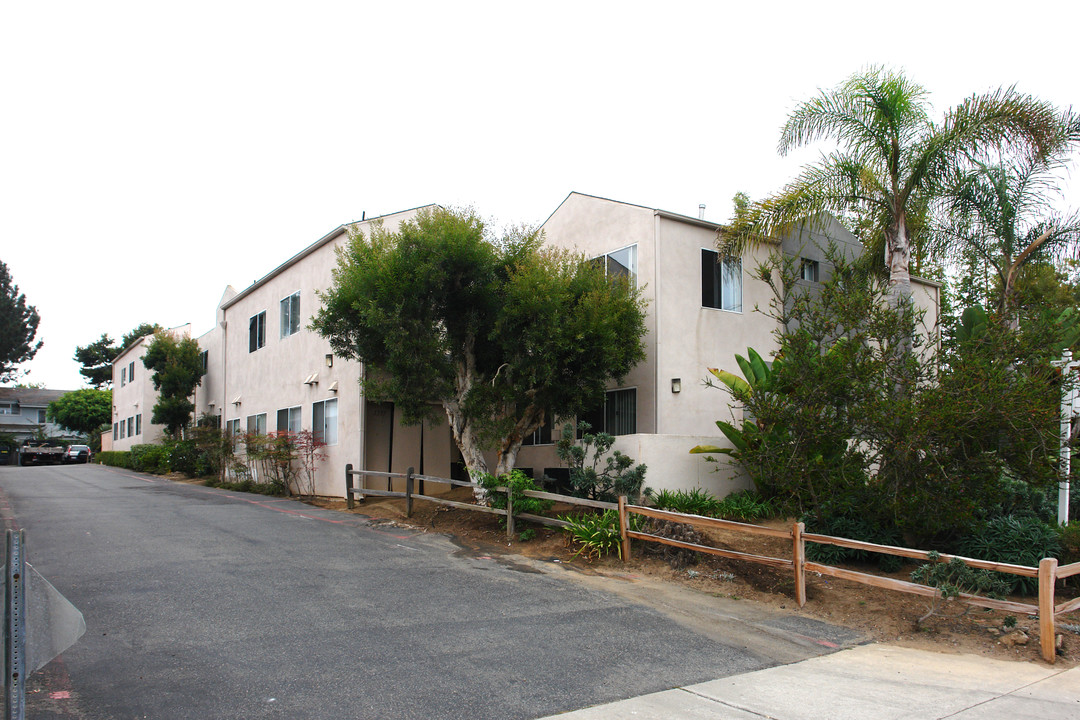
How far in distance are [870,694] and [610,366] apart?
7.58 metres

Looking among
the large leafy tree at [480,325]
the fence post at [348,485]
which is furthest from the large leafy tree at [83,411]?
the large leafy tree at [480,325]

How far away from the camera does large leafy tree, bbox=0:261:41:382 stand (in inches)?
1708

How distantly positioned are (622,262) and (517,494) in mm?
5647

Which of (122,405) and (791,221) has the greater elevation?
(791,221)

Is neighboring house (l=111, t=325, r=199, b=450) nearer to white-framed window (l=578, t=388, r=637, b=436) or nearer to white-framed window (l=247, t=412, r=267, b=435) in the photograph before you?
white-framed window (l=247, t=412, r=267, b=435)

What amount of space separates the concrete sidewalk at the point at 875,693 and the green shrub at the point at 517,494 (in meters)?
5.57

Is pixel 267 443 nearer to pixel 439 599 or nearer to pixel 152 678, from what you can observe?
pixel 439 599

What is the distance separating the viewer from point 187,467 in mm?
25797

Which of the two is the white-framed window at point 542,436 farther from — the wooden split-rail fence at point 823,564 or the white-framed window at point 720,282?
the white-framed window at point 720,282

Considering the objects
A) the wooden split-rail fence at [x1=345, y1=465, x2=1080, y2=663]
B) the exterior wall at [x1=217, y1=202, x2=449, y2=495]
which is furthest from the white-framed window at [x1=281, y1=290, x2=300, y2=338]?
the wooden split-rail fence at [x1=345, y1=465, x2=1080, y2=663]

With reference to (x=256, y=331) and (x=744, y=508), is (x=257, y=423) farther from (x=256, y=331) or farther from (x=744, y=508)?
(x=744, y=508)

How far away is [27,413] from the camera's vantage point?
208 ft

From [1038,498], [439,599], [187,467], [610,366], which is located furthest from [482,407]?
[187,467]

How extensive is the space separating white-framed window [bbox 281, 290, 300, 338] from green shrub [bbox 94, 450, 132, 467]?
51.4 ft
